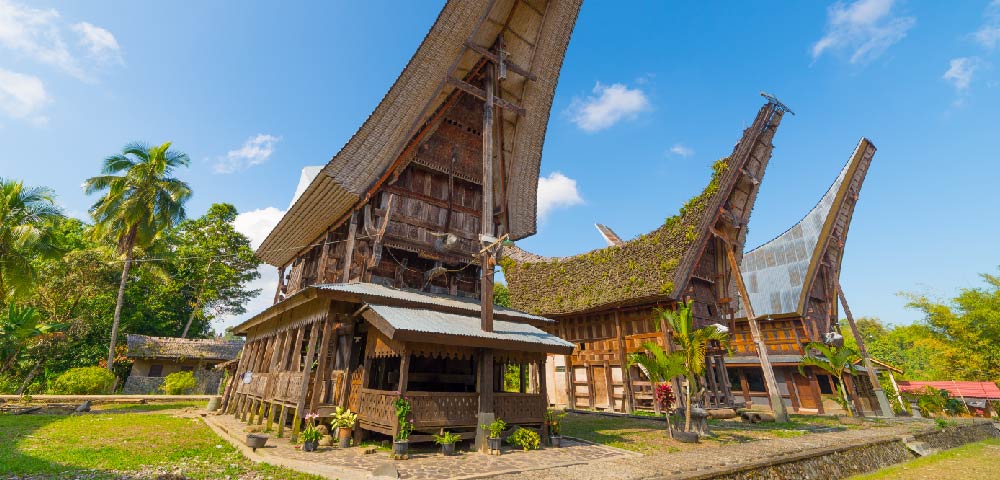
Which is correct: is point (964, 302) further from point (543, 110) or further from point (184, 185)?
point (184, 185)

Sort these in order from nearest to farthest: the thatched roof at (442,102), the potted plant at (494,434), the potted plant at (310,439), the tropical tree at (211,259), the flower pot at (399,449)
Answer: the flower pot at (399,449) → the potted plant at (310,439) → the potted plant at (494,434) → the thatched roof at (442,102) → the tropical tree at (211,259)

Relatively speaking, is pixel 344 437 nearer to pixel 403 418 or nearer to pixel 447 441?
pixel 403 418

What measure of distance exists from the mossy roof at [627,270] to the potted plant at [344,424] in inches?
486

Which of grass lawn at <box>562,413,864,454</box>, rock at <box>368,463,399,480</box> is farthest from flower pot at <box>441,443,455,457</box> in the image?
grass lawn at <box>562,413,864,454</box>

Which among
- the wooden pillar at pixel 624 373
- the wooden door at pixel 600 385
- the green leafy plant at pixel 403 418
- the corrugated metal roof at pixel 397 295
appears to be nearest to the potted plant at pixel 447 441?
the green leafy plant at pixel 403 418

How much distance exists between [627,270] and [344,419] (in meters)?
14.0

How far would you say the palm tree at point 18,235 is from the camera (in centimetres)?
1800

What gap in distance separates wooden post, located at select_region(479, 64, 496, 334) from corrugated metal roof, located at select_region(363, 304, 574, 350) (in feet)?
1.67

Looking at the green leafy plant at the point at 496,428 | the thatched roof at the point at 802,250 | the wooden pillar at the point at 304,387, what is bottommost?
the green leafy plant at the point at 496,428

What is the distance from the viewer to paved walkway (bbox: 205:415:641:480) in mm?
6527

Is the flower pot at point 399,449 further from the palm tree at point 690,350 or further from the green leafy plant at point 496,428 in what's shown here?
the palm tree at point 690,350

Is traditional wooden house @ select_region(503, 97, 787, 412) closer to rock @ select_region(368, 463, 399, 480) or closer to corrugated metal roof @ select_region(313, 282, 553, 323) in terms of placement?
corrugated metal roof @ select_region(313, 282, 553, 323)

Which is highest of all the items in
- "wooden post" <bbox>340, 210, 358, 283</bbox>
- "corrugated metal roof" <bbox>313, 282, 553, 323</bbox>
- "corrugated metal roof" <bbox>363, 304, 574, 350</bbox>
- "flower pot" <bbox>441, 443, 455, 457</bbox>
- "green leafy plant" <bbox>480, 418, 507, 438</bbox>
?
"wooden post" <bbox>340, 210, 358, 283</bbox>

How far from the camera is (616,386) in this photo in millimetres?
19141
